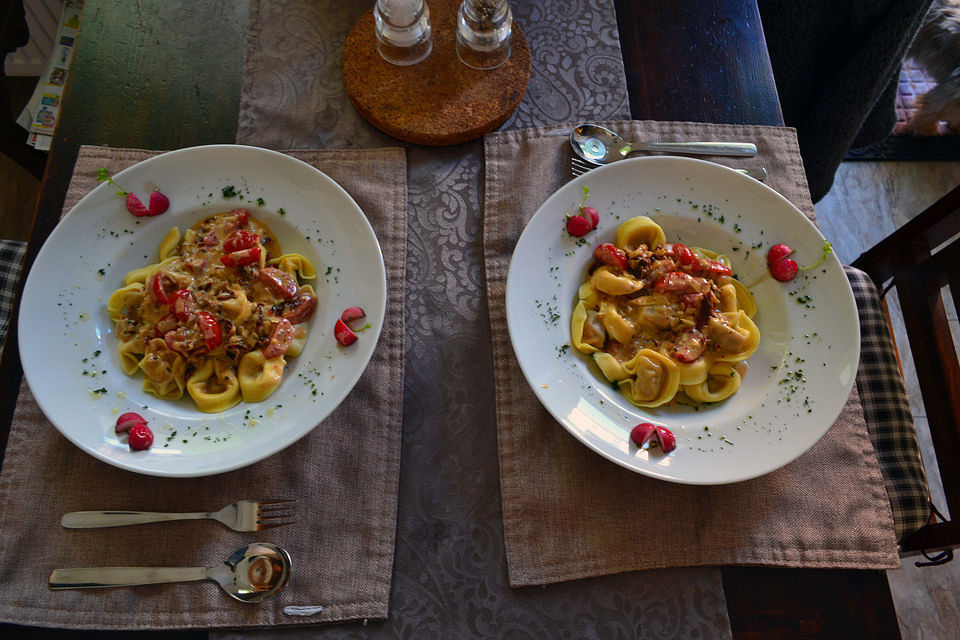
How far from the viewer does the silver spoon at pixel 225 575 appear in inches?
63.7

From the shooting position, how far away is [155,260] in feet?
6.37

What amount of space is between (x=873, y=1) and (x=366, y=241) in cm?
277

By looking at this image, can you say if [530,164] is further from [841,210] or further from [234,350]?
[841,210]

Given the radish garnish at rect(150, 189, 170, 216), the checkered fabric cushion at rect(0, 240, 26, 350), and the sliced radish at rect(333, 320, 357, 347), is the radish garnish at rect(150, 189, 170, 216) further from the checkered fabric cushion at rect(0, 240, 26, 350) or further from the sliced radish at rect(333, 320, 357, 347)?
the checkered fabric cushion at rect(0, 240, 26, 350)

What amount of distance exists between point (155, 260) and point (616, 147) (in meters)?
1.71

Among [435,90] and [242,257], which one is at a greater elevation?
[435,90]

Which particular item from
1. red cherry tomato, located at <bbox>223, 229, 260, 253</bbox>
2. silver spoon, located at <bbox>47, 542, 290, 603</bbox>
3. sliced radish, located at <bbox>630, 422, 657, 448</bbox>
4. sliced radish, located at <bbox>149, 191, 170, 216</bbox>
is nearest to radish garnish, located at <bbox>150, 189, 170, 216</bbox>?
sliced radish, located at <bbox>149, 191, 170, 216</bbox>

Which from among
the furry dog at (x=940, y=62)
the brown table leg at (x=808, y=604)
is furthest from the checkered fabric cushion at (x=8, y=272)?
the furry dog at (x=940, y=62)

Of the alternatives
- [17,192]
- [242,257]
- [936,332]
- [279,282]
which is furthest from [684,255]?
[17,192]

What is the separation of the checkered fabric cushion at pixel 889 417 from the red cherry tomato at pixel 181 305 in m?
2.33

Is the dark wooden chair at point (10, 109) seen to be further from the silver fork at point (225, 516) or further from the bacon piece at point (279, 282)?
the silver fork at point (225, 516)

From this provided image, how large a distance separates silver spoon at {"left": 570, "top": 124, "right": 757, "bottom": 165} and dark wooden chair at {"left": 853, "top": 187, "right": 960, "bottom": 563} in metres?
0.77

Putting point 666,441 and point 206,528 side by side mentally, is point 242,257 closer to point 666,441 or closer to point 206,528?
point 206,528

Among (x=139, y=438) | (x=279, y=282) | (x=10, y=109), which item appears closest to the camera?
(x=139, y=438)
